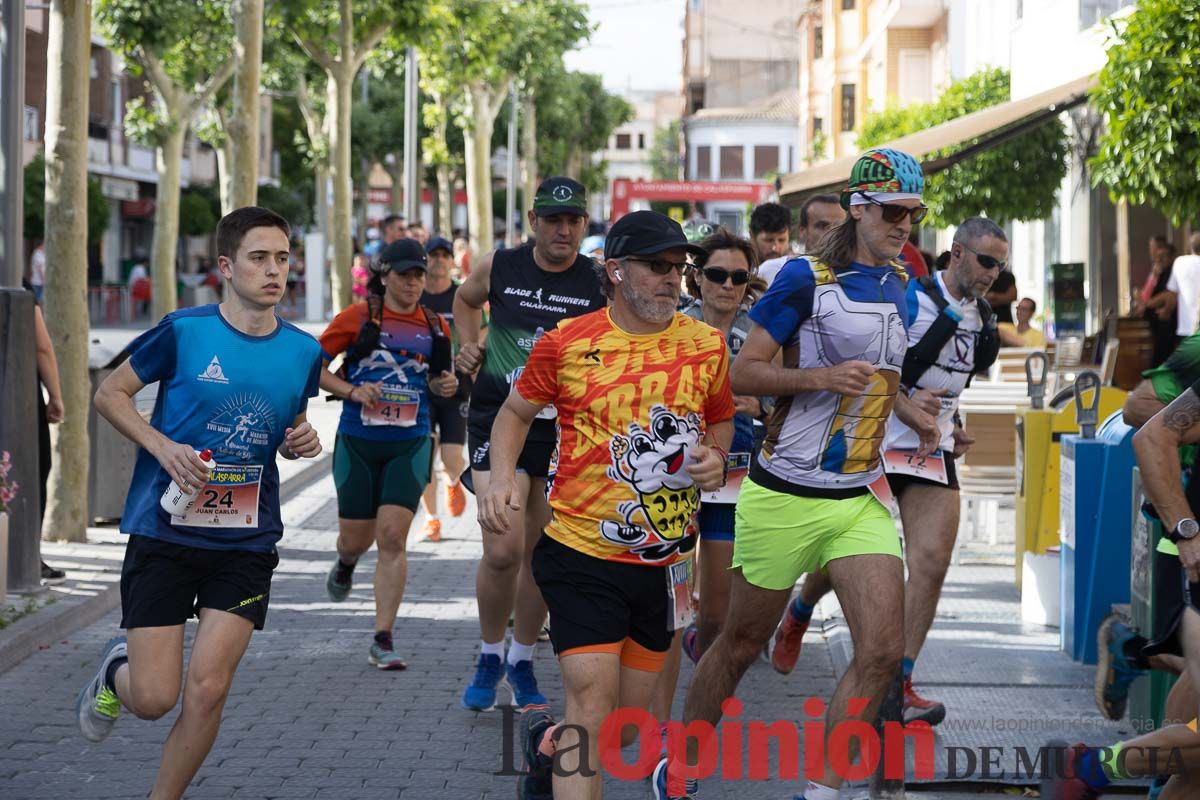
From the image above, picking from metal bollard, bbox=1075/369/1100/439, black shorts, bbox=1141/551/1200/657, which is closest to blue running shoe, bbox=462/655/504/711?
metal bollard, bbox=1075/369/1100/439

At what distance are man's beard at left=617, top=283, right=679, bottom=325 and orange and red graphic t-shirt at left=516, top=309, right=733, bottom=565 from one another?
0.07 meters

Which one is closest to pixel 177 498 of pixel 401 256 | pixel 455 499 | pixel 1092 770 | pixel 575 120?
pixel 1092 770

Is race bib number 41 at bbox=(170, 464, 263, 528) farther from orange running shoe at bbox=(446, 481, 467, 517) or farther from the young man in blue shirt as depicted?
orange running shoe at bbox=(446, 481, 467, 517)

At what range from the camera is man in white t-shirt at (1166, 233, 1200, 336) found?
1700 cm

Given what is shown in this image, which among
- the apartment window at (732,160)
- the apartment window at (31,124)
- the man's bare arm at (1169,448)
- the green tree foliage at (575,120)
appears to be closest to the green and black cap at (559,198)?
the man's bare arm at (1169,448)

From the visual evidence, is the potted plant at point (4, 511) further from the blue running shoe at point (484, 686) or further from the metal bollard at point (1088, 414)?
the metal bollard at point (1088, 414)

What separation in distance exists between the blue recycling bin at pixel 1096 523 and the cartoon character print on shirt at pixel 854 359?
2.50m

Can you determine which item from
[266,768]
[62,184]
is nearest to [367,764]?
[266,768]

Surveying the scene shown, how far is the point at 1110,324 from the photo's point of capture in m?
21.0

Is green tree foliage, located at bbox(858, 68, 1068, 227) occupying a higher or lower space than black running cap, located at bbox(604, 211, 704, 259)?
higher

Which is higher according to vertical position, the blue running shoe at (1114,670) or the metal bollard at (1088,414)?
the metal bollard at (1088,414)

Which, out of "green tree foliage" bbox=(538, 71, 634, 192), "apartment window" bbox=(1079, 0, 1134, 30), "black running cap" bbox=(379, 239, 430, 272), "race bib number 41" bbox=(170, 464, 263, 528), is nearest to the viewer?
"race bib number 41" bbox=(170, 464, 263, 528)

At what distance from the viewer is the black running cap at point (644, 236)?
5.06 m

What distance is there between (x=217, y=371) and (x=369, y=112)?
66.8m
